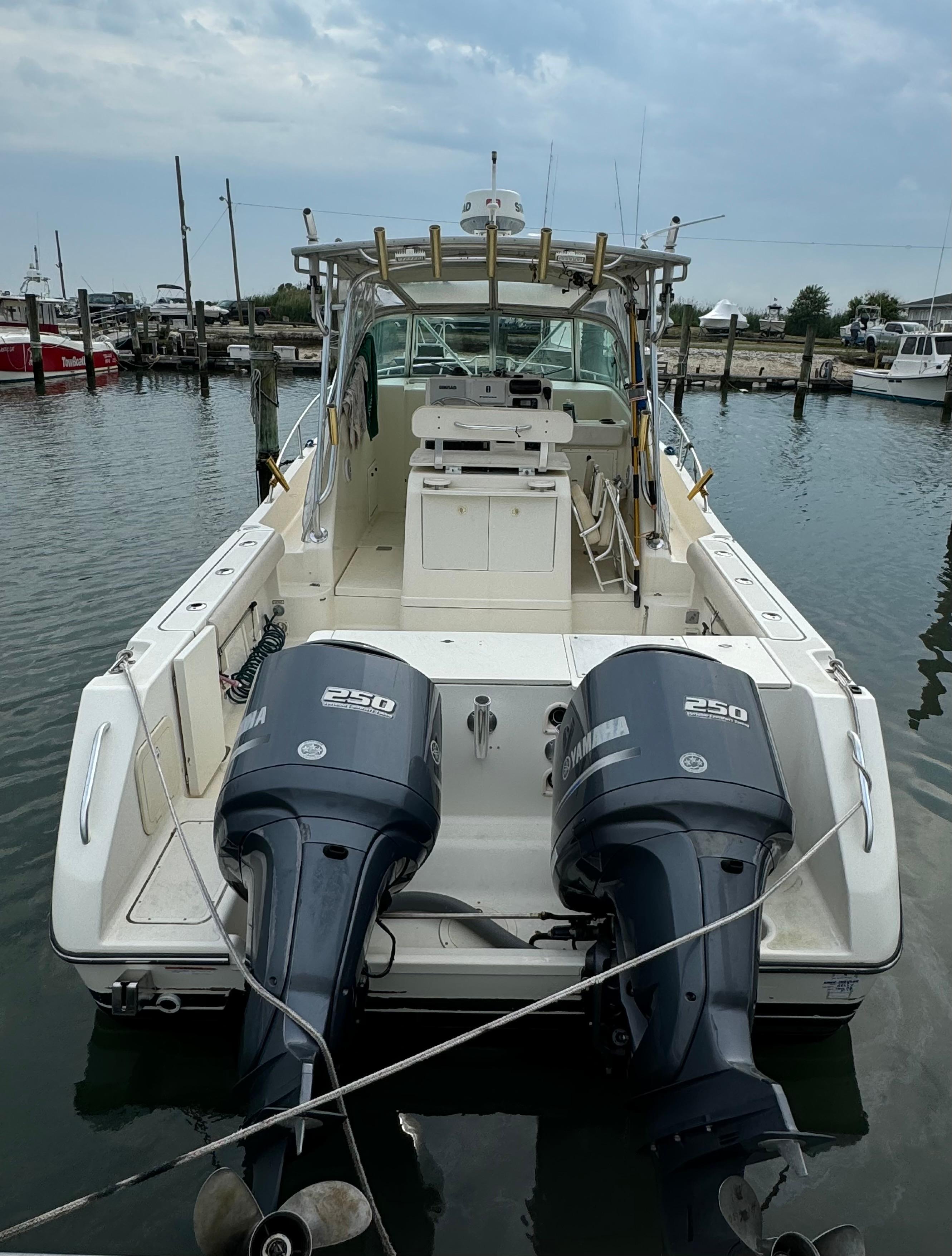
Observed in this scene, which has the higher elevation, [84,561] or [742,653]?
[742,653]

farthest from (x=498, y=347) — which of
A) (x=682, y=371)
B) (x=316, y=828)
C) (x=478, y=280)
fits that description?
(x=682, y=371)

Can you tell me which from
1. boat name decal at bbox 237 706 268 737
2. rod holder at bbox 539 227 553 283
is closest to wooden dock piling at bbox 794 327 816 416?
rod holder at bbox 539 227 553 283

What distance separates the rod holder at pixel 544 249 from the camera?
3.47 meters

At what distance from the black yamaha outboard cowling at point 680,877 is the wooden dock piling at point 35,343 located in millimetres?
21747

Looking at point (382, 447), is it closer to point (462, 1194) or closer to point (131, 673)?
point (131, 673)

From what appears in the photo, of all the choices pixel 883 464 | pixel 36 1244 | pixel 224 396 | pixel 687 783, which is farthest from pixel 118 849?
pixel 224 396

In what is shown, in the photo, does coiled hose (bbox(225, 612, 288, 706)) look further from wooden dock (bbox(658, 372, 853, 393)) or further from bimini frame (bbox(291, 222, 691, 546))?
wooden dock (bbox(658, 372, 853, 393))

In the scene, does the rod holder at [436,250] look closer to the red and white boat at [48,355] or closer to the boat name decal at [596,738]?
the boat name decal at [596,738]

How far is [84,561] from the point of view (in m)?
7.83

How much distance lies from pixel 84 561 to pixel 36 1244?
655 centimetres

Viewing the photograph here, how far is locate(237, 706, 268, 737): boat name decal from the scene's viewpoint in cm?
220

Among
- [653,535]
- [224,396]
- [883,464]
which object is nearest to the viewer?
[653,535]

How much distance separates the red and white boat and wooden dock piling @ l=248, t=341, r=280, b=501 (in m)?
14.7

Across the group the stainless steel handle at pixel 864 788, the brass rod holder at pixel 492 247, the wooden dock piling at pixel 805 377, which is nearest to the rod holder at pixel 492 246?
the brass rod holder at pixel 492 247
